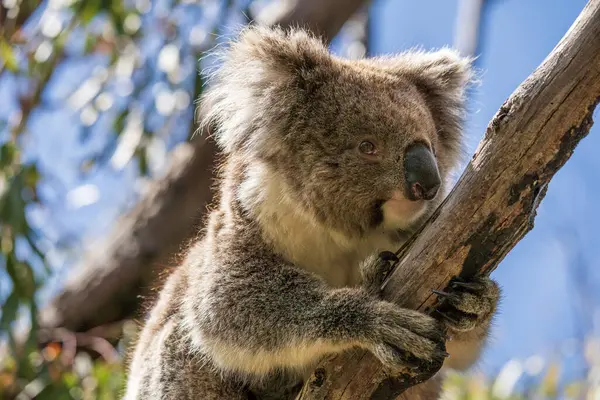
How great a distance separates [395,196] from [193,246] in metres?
1.02

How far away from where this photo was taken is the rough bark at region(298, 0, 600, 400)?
1.89 m

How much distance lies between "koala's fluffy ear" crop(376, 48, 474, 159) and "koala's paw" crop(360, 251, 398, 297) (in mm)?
731

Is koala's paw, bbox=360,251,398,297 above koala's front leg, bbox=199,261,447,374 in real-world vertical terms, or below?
above

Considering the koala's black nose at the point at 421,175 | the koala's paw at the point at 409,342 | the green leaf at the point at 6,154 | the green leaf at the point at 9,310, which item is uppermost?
the koala's black nose at the point at 421,175

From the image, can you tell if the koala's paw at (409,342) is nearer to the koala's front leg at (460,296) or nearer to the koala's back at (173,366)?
the koala's front leg at (460,296)

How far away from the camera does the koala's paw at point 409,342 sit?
2.02 meters

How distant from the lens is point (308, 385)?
220cm

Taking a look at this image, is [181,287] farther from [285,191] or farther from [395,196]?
[395,196]

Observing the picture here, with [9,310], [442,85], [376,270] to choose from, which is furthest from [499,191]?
[9,310]

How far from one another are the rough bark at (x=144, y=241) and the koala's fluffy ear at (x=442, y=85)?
2375 millimetres

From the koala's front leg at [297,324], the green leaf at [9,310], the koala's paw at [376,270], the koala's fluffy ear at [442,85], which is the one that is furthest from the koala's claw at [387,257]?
the green leaf at [9,310]

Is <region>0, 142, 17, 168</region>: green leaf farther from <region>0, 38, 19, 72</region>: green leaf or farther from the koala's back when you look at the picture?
the koala's back

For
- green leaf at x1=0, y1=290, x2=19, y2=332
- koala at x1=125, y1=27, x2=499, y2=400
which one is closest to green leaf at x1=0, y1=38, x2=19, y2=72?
green leaf at x1=0, y1=290, x2=19, y2=332

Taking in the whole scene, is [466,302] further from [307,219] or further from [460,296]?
[307,219]
